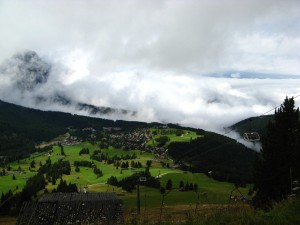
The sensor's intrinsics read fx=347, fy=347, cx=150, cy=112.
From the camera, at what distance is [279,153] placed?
3919 cm

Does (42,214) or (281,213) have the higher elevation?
(281,213)

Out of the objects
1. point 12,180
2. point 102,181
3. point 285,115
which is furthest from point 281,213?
point 12,180

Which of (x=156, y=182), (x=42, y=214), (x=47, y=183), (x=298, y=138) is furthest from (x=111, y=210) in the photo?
(x=47, y=183)

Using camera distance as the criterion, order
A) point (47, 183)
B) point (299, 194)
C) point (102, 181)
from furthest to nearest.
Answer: point (102, 181) → point (47, 183) → point (299, 194)

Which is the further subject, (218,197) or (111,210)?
(111,210)

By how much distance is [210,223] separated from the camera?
342 inches

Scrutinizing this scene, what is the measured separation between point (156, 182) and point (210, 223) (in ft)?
478

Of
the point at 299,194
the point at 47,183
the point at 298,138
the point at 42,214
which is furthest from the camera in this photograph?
the point at 47,183

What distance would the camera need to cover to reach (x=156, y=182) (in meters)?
152

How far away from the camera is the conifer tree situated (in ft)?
124

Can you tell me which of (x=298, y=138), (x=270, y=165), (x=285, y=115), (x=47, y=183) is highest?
(x=285, y=115)

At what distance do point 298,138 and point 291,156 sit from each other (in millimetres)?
2471

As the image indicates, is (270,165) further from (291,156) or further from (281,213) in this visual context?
(281,213)

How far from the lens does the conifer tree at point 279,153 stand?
37.9 metres
